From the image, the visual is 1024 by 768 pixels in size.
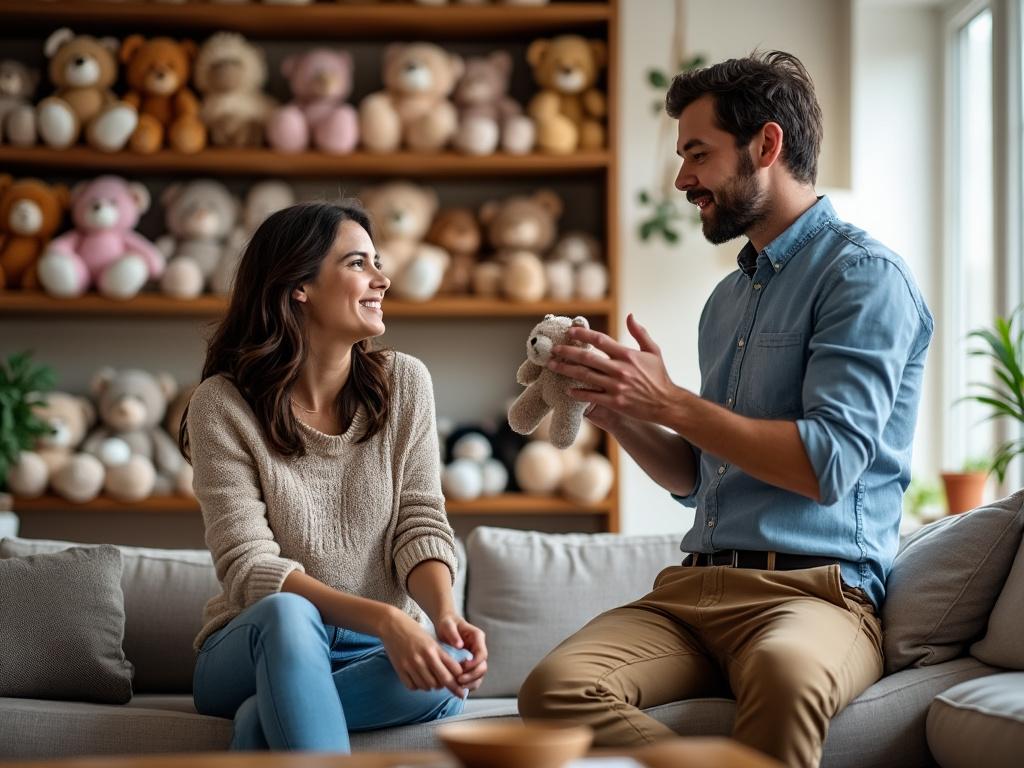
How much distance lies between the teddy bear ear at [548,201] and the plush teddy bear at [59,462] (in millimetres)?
1542

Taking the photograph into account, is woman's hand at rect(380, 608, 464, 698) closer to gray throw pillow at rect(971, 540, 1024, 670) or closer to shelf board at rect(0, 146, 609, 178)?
gray throw pillow at rect(971, 540, 1024, 670)

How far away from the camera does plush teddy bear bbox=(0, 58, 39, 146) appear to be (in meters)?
3.44

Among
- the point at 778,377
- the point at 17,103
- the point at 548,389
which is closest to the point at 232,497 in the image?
the point at 548,389

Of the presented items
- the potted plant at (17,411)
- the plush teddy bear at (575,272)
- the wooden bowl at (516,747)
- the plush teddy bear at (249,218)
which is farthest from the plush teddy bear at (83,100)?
the wooden bowl at (516,747)

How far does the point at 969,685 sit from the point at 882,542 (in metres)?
0.24

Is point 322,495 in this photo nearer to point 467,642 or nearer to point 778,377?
point 467,642

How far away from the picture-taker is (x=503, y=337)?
3.73 metres

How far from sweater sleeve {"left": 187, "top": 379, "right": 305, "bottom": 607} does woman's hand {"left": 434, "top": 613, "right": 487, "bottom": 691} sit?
252 millimetres

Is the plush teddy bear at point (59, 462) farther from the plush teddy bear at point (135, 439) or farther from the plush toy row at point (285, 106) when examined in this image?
the plush toy row at point (285, 106)

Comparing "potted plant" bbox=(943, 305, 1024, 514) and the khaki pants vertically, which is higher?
"potted plant" bbox=(943, 305, 1024, 514)

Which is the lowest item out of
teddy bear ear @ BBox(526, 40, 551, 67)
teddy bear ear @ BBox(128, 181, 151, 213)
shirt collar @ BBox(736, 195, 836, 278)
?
shirt collar @ BBox(736, 195, 836, 278)

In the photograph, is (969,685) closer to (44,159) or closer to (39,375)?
(39,375)

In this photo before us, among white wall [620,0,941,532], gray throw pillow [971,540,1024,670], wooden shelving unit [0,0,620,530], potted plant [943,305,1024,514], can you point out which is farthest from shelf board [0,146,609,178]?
gray throw pillow [971,540,1024,670]

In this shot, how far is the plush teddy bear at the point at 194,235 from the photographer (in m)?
3.46
